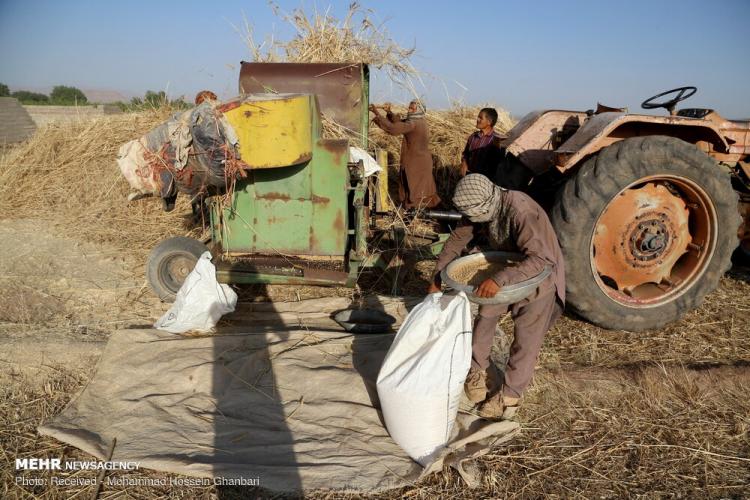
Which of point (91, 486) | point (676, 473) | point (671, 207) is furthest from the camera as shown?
point (671, 207)

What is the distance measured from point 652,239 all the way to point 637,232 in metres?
0.12

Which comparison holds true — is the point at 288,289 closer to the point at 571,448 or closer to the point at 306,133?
the point at 306,133

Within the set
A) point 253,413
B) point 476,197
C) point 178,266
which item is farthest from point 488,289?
point 178,266

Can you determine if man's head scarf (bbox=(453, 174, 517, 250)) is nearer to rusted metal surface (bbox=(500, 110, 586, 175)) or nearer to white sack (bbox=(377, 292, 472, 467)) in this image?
white sack (bbox=(377, 292, 472, 467))

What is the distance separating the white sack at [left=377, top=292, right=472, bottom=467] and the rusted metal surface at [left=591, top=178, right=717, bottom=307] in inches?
71.3

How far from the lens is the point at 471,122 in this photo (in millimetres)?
7879

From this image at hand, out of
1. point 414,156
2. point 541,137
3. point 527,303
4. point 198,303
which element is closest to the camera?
point 527,303

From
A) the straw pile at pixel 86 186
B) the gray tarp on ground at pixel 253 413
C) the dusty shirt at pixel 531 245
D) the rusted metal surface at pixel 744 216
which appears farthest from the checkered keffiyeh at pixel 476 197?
the straw pile at pixel 86 186

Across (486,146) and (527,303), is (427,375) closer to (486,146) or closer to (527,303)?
(527,303)

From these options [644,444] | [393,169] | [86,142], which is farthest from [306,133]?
[86,142]

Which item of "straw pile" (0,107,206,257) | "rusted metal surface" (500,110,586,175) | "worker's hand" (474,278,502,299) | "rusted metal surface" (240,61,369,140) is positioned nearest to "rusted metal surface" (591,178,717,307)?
"rusted metal surface" (500,110,586,175)

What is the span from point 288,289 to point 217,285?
1.20 m

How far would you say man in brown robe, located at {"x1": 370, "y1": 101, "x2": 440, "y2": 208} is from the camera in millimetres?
5692

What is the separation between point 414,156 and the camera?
233 inches
